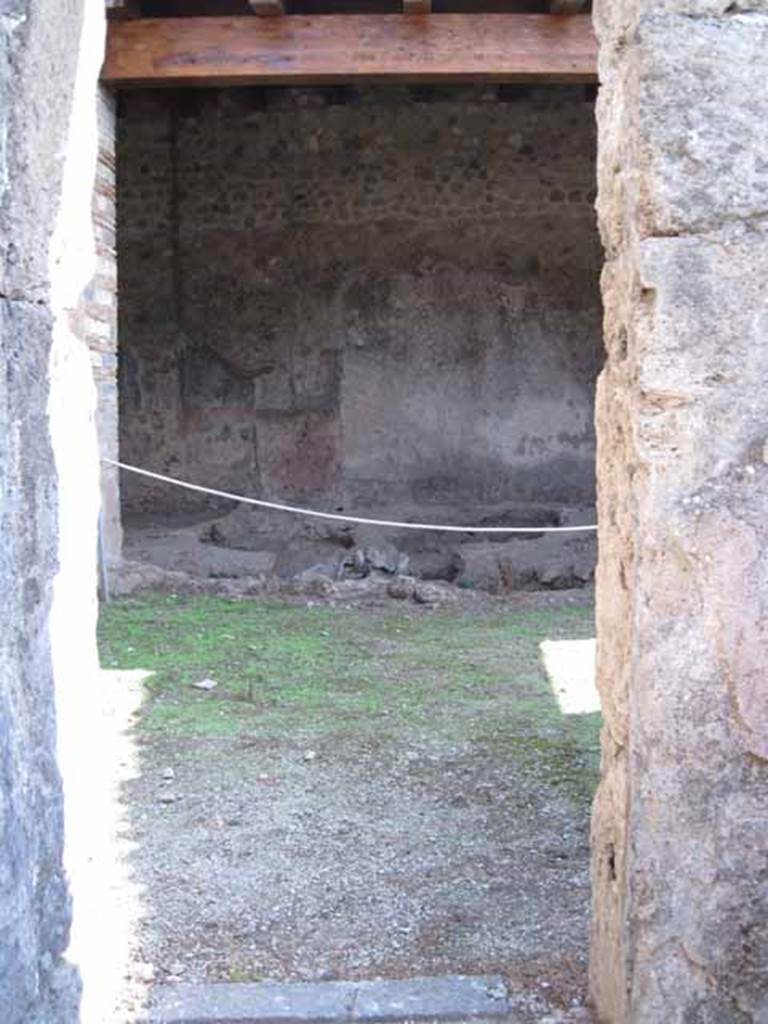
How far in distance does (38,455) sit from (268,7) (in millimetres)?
6457

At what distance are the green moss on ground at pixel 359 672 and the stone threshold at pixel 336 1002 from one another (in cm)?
154

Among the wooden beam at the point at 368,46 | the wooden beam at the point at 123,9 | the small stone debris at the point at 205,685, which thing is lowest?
the small stone debris at the point at 205,685

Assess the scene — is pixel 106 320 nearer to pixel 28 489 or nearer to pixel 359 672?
pixel 359 672

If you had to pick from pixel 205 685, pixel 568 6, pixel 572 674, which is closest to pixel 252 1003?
pixel 205 685

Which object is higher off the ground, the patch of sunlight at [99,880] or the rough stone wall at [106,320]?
the rough stone wall at [106,320]

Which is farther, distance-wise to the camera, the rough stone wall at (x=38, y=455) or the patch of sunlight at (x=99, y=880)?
the patch of sunlight at (x=99, y=880)

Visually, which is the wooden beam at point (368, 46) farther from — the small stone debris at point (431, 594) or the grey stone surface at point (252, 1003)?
the grey stone surface at point (252, 1003)

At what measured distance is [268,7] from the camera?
786 cm

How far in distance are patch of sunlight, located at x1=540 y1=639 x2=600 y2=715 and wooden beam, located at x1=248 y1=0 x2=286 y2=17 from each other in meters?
4.29

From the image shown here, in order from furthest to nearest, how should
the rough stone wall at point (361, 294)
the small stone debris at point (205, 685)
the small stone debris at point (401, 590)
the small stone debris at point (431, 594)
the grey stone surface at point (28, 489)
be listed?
the rough stone wall at point (361, 294), the small stone debris at point (401, 590), the small stone debris at point (431, 594), the small stone debris at point (205, 685), the grey stone surface at point (28, 489)

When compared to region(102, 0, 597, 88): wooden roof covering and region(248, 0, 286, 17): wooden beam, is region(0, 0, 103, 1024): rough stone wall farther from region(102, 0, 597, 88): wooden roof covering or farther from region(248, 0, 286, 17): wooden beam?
region(102, 0, 597, 88): wooden roof covering

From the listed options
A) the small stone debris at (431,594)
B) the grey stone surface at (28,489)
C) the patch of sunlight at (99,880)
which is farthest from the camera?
the small stone debris at (431,594)

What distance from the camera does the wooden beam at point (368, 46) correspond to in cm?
809

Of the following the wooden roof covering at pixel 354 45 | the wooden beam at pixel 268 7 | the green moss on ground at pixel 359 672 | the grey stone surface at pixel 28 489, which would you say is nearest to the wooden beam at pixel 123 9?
the wooden roof covering at pixel 354 45
